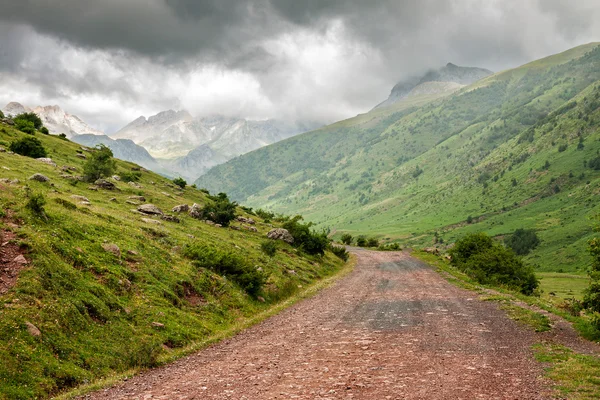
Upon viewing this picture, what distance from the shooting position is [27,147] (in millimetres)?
45062

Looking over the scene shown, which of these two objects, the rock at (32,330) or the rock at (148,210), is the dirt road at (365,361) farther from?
the rock at (148,210)

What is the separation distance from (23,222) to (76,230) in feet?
8.88

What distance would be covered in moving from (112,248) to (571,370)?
20871mm

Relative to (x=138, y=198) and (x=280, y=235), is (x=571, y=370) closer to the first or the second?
(x=280, y=235)

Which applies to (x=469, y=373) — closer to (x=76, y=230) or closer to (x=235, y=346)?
(x=235, y=346)

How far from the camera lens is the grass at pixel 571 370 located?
965 cm

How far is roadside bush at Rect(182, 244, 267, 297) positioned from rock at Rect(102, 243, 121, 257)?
591cm

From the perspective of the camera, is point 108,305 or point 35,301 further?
→ point 108,305

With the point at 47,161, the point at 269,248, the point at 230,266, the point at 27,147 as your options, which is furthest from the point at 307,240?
the point at 27,147

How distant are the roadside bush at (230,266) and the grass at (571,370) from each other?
1713cm

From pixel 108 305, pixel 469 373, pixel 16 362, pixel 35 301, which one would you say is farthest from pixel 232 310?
pixel 469 373

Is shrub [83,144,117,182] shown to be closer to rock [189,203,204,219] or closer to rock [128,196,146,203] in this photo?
rock [128,196,146,203]

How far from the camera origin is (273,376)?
11.7m

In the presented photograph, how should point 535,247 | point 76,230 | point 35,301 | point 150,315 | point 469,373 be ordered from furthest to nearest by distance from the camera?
point 535,247 < point 76,230 < point 150,315 < point 35,301 < point 469,373
